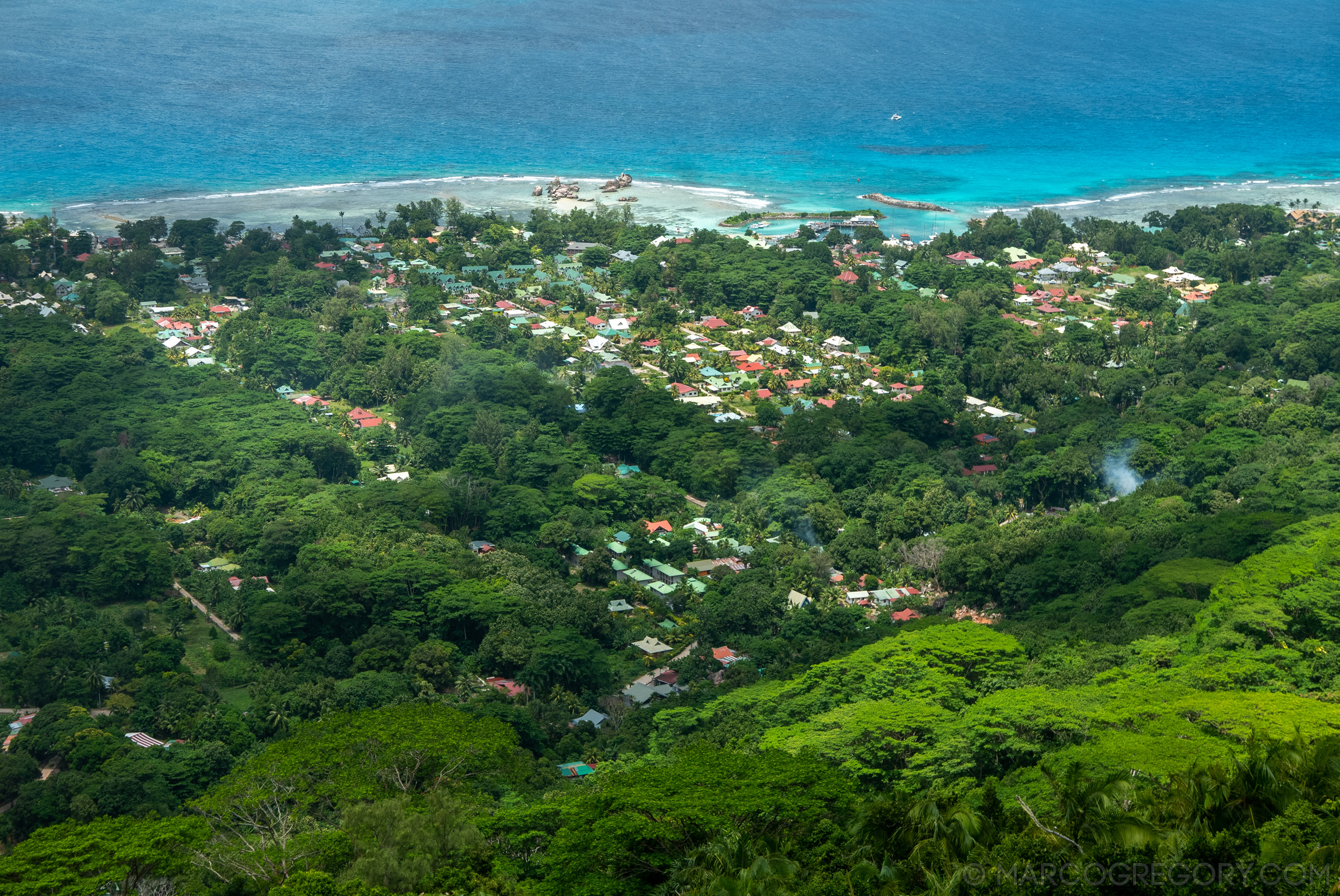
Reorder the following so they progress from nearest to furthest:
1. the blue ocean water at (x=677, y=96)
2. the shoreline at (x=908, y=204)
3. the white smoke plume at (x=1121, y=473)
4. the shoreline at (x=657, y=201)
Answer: the white smoke plume at (x=1121, y=473) → the shoreline at (x=657, y=201) → the shoreline at (x=908, y=204) → the blue ocean water at (x=677, y=96)

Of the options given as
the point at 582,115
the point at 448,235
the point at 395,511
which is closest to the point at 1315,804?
the point at 395,511

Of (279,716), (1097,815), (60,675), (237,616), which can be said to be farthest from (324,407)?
(1097,815)

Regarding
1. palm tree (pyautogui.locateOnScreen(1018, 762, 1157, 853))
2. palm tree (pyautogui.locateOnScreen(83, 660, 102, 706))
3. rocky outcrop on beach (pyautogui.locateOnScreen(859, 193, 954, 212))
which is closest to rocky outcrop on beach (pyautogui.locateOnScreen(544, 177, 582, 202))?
rocky outcrop on beach (pyautogui.locateOnScreen(859, 193, 954, 212))

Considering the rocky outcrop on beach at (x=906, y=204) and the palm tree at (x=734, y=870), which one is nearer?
the palm tree at (x=734, y=870)

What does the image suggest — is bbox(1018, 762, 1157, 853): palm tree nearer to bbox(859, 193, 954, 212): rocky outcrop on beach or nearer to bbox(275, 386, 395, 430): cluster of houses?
bbox(275, 386, 395, 430): cluster of houses

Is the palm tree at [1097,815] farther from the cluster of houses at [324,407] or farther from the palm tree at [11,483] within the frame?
the palm tree at [11,483]

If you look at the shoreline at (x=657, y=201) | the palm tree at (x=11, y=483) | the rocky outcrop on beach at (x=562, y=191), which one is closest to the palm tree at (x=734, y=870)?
the palm tree at (x=11, y=483)

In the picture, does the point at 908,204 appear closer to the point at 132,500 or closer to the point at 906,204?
the point at 906,204
